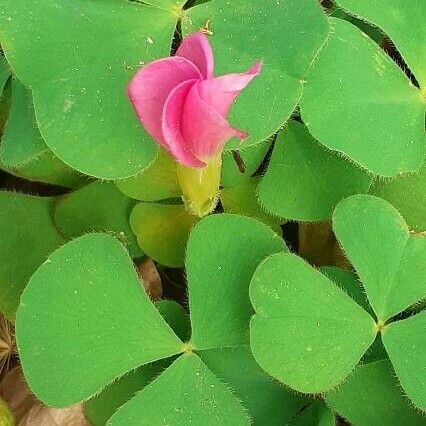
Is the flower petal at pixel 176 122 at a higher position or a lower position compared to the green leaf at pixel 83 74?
higher

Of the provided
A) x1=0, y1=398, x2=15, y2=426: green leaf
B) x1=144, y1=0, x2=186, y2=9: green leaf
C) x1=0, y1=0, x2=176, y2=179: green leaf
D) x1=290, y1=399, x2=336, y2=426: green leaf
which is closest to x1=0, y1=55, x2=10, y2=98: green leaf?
x1=0, y1=0, x2=176, y2=179: green leaf

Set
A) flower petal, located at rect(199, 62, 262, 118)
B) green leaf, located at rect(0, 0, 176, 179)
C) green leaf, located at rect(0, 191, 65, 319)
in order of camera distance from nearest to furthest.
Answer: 1. flower petal, located at rect(199, 62, 262, 118)
2. green leaf, located at rect(0, 0, 176, 179)
3. green leaf, located at rect(0, 191, 65, 319)

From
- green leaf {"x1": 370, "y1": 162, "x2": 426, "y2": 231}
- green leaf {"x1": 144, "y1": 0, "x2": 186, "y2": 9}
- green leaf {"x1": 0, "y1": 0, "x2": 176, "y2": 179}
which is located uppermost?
green leaf {"x1": 144, "y1": 0, "x2": 186, "y2": 9}

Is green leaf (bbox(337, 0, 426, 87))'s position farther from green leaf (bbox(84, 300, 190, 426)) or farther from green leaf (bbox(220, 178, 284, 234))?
green leaf (bbox(84, 300, 190, 426))

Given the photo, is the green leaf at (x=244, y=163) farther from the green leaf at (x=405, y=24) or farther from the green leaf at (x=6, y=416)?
the green leaf at (x=6, y=416)

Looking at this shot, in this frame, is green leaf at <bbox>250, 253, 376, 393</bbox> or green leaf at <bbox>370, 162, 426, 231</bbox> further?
green leaf at <bbox>370, 162, 426, 231</bbox>

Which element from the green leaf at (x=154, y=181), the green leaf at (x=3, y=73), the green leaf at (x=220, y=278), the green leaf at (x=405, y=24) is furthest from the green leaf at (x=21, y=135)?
the green leaf at (x=405, y=24)

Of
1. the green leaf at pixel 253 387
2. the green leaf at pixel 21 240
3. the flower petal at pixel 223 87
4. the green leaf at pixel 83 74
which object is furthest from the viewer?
the green leaf at pixel 21 240
